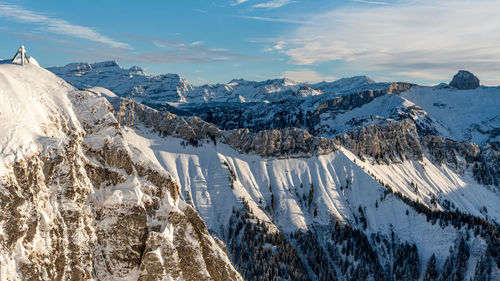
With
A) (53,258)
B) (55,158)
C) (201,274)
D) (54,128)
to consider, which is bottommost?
(201,274)

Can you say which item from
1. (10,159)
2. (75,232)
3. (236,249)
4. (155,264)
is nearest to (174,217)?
(155,264)

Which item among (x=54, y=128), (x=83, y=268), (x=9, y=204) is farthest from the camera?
(x=54, y=128)

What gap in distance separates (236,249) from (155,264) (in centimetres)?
15557

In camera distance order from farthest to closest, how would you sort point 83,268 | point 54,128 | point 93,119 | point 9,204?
point 93,119 < point 54,128 < point 83,268 < point 9,204

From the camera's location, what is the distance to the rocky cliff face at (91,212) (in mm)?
40781

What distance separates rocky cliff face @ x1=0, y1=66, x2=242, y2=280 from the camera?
40781mm

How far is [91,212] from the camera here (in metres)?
48.2

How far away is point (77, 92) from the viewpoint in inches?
2249

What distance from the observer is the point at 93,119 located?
186 feet

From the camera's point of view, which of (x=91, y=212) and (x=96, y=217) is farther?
(x=96, y=217)

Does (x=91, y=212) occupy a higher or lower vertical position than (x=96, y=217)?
higher

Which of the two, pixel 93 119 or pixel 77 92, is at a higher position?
pixel 77 92

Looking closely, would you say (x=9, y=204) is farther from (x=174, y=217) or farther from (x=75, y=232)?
(x=174, y=217)

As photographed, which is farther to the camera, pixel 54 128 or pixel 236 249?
pixel 236 249
